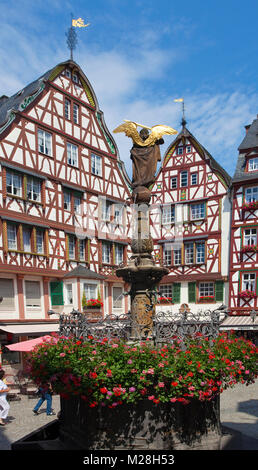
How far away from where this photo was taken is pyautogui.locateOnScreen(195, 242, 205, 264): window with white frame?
26.1 m

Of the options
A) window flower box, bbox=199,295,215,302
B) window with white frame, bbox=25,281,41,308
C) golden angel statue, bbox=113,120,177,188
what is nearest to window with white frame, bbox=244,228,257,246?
window flower box, bbox=199,295,215,302

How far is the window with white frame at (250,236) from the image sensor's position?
24312 mm

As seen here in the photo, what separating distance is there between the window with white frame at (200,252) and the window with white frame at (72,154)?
10.2 m

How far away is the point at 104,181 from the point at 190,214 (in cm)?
677

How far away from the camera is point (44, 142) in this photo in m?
20.5

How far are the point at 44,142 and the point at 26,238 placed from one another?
539 cm

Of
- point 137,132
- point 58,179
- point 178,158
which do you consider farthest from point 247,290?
point 137,132

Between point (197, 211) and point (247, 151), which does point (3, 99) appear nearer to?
point (197, 211)

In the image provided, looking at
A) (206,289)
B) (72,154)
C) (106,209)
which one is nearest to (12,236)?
(72,154)

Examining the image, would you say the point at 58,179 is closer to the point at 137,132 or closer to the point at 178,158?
the point at 178,158

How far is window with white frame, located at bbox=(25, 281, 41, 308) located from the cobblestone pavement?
5697mm

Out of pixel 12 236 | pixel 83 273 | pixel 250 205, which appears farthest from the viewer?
pixel 250 205

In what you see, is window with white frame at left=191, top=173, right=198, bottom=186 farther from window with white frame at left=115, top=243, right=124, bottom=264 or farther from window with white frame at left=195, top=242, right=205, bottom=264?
window with white frame at left=115, top=243, right=124, bottom=264
